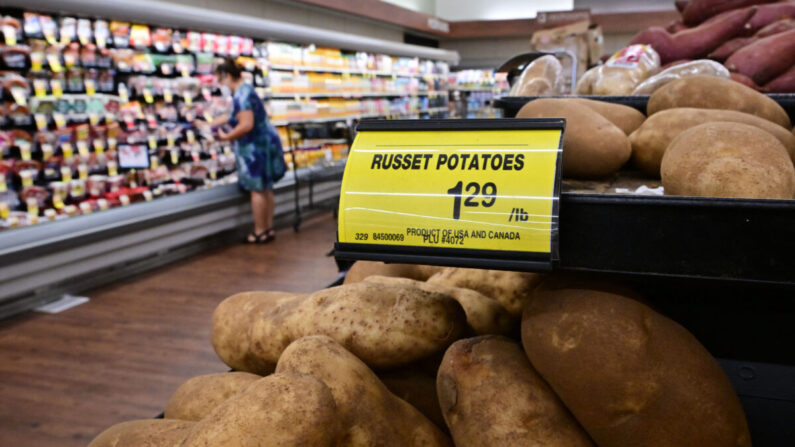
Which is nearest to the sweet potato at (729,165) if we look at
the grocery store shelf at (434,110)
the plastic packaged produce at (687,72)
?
the plastic packaged produce at (687,72)

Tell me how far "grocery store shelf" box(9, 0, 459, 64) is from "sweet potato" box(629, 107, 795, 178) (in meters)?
4.10

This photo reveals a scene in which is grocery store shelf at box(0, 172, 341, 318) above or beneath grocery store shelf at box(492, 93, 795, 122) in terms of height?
beneath

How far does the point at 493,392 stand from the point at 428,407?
179 mm

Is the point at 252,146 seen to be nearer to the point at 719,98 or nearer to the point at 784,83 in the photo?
the point at 784,83

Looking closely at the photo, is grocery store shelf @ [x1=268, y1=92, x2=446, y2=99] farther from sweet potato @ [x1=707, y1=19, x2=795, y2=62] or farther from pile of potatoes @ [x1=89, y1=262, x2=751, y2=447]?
pile of potatoes @ [x1=89, y1=262, x2=751, y2=447]

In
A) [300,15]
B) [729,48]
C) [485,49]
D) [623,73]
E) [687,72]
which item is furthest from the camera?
[485,49]

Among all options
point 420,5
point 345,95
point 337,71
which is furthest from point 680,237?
point 420,5

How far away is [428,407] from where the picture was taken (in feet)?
3.19

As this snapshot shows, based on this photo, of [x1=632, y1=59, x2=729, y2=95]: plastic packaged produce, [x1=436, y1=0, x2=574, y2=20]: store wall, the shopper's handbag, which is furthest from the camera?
[x1=436, y1=0, x2=574, y2=20]: store wall

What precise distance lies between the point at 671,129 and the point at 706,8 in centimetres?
156

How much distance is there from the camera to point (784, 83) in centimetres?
153

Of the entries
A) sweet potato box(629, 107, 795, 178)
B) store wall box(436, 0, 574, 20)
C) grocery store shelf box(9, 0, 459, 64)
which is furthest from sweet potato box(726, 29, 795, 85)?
store wall box(436, 0, 574, 20)

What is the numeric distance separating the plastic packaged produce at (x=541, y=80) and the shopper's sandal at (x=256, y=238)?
13.5 ft

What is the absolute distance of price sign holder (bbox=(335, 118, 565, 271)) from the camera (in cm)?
70
